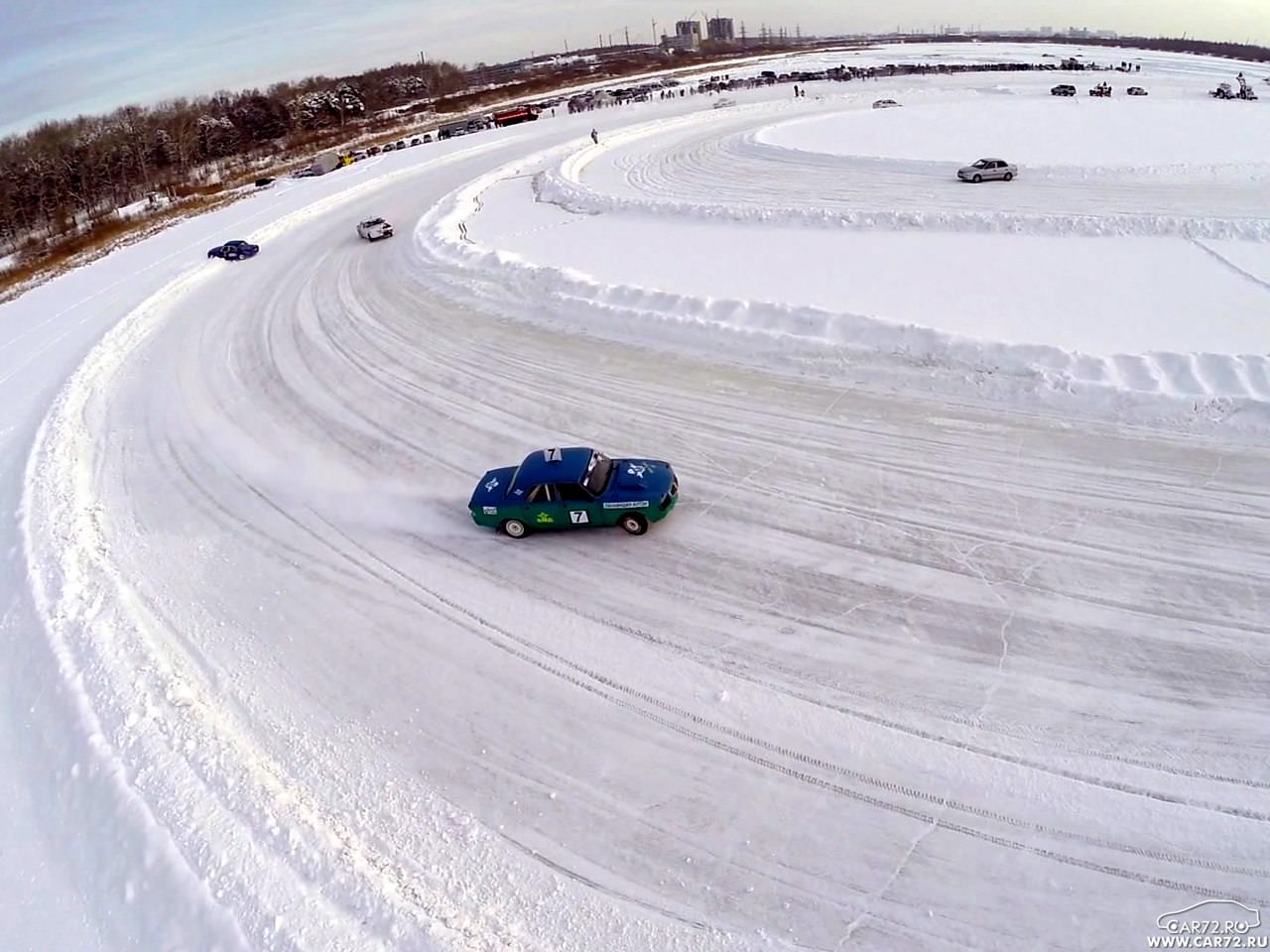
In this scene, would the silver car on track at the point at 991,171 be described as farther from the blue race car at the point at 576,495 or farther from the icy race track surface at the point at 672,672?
the blue race car at the point at 576,495

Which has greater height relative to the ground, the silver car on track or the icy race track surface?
the silver car on track

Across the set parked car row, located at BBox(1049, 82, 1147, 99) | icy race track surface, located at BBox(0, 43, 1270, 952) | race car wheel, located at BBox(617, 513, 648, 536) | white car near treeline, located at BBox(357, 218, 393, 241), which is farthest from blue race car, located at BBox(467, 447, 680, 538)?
parked car row, located at BBox(1049, 82, 1147, 99)

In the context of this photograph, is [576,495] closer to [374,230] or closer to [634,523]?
[634,523]

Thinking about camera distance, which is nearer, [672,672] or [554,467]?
[672,672]

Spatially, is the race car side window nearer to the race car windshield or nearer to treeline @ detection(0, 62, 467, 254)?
the race car windshield

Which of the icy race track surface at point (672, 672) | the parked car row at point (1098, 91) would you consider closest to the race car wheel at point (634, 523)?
the icy race track surface at point (672, 672)

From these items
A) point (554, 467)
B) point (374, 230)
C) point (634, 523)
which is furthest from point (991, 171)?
point (554, 467)
